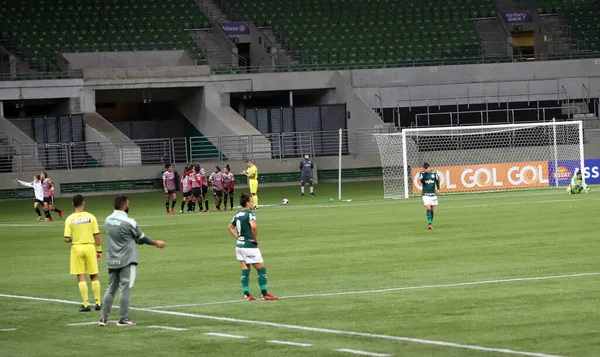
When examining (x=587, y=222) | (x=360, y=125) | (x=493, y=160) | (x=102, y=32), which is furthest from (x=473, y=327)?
(x=102, y=32)

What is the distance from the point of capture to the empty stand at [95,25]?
2559 inches

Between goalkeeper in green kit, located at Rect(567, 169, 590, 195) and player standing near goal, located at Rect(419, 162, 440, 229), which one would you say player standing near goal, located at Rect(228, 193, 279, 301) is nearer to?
player standing near goal, located at Rect(419, 162, 440, 229)

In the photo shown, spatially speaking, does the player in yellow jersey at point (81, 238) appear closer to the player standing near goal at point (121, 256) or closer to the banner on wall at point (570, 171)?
the player standing near goal at point (121, 256)

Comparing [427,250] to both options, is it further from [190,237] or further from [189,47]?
[189,47]

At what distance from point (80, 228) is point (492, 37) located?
57.4 meters

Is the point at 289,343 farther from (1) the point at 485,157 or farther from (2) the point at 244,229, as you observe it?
(1) the point at 485,157

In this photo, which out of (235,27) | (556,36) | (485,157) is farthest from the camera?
(556,36)

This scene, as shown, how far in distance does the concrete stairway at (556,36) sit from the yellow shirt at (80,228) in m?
56.1

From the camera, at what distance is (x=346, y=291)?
20062 mm

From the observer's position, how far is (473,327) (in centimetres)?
1523

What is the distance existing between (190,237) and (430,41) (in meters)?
40.5

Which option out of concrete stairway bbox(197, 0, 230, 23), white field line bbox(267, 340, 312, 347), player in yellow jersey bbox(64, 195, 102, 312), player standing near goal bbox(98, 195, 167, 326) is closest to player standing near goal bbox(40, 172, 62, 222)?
player in yellow jersey bbox(64, 195, 102, 312)

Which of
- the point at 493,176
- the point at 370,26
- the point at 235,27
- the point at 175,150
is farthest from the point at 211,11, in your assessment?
the point at 493,176

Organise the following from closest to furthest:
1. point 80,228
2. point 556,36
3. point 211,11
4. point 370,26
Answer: point 80,228 → point 211,11 → point 370,26 → point 556,36
